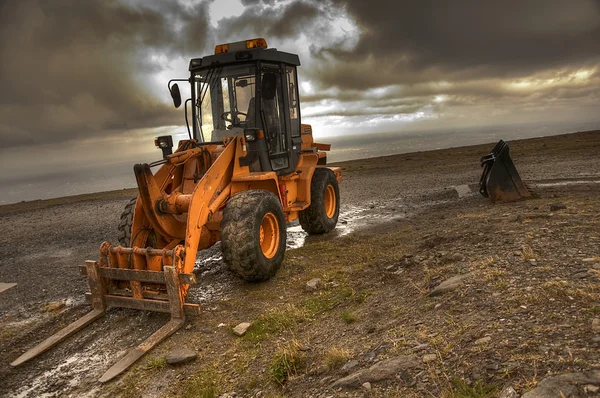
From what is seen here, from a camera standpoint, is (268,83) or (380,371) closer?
(380,371)

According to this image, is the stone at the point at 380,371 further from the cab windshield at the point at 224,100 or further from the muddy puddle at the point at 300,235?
the cab windshield at the point at 224,100

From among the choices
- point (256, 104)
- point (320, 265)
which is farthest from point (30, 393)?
point (256, 104)

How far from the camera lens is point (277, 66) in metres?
7.88

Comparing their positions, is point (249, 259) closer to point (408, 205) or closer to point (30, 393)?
point (30, 393)

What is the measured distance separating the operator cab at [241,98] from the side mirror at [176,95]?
0.91 feet

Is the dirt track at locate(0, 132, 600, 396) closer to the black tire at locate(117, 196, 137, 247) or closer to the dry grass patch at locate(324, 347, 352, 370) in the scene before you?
the dry grass patch at locate(324, 347, 352, 370)

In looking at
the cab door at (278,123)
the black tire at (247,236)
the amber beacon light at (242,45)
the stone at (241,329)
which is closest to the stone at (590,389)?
the stone at (241,329)

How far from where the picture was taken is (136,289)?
5.54m

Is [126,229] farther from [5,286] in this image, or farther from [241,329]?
[5,286]

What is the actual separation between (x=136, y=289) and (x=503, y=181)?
843 cm

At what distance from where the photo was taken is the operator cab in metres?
7.40

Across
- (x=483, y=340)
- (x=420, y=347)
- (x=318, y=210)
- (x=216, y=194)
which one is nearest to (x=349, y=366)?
(x=420, y=347)

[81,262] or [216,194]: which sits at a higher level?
[216,194]

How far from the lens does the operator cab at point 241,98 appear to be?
740 cm
